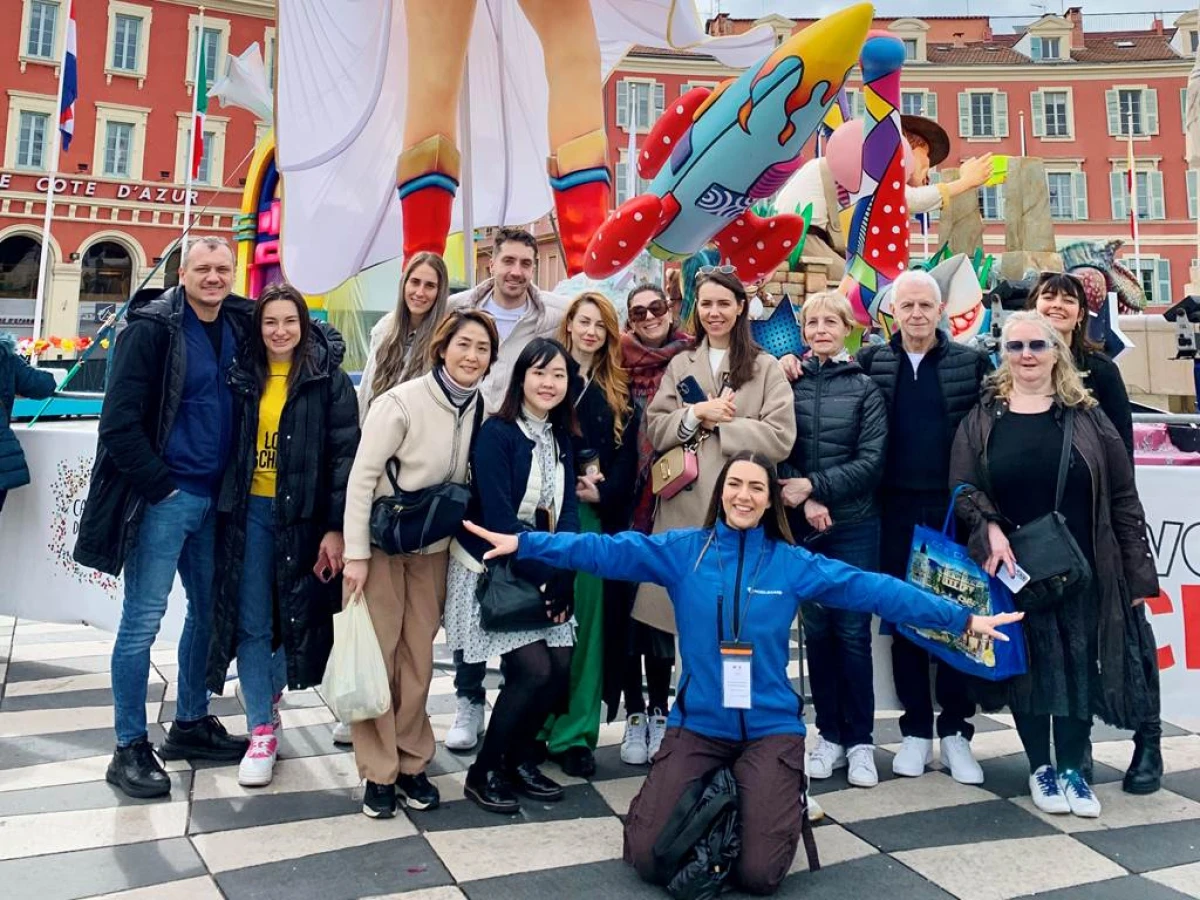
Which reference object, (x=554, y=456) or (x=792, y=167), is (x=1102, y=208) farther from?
(x=554, y=456)

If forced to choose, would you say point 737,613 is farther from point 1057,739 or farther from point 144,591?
point 144,591

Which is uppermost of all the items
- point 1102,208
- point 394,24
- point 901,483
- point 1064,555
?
point 1102,208

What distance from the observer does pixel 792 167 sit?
4500 mm

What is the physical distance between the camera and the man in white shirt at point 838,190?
992 centimetres

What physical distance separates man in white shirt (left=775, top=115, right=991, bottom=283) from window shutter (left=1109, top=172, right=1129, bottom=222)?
970 inches

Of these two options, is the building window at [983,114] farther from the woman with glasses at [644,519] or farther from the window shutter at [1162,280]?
the woman with glasses at [644,519]

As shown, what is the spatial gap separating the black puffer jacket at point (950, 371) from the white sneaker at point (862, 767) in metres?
1.04

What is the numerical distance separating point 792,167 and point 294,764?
353 centimetres

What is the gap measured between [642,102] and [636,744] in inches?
1215

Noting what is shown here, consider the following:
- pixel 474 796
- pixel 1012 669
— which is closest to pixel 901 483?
pixel 1012 669

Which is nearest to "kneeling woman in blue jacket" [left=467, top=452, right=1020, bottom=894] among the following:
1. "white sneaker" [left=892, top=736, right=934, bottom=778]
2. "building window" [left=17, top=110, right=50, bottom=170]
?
"white sneaker" [left=892, top=736, right=934, bottom=778]

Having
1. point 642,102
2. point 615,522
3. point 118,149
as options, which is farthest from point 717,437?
point 642,102

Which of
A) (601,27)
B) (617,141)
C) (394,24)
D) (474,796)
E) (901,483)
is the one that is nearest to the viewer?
(474,796)

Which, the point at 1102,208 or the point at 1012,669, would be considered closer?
the point at 1012,669
